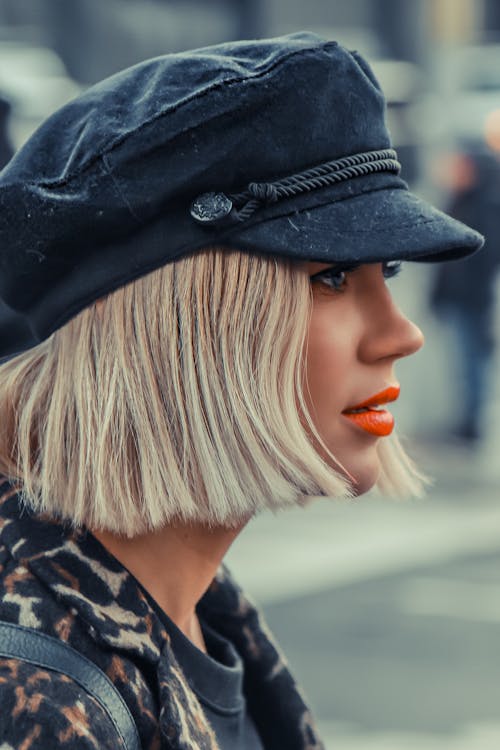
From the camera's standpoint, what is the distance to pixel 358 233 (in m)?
2.07

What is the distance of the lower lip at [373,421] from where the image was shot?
218 centimetres

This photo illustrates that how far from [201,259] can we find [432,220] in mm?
327

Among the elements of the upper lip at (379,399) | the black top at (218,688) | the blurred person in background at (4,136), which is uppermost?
the upper lip at (379,399)

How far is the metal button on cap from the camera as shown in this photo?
202cm

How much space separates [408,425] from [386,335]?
10.00 metres

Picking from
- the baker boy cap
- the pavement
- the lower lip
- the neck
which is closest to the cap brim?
the baker boy cap

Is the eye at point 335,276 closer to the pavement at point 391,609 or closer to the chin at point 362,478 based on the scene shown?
the chin at point 362,478

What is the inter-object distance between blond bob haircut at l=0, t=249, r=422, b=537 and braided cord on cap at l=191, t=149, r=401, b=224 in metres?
0.06

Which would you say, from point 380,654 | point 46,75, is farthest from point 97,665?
point 46,75

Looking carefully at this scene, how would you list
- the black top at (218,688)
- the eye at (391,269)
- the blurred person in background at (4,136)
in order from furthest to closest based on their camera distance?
the blurred person in background at (4,136)
the eye at (391,269)
the black top at (218,688)

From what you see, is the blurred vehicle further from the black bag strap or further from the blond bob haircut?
the black bag strap

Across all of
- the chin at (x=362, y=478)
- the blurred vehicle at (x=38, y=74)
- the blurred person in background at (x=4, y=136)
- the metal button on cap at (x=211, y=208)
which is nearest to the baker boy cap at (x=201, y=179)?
the metal button on cap at (x=211, y=208)

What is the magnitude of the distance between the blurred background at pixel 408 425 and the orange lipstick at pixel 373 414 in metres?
0.56

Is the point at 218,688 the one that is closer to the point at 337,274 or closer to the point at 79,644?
the point at 79,644
